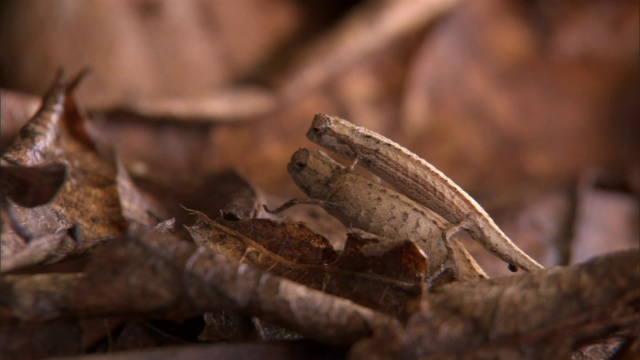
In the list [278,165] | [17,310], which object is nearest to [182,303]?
[17,310]

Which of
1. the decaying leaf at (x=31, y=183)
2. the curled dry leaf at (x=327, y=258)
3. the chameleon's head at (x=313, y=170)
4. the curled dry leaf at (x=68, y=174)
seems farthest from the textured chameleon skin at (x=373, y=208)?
the decaying leaf at (x=31, y=183)

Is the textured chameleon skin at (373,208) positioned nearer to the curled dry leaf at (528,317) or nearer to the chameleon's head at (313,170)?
the chameleon's head at (313,170)

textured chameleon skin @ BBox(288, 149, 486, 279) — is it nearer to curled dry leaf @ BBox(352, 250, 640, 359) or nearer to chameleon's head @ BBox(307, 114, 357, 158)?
chameleon's head @ BBox(307, 114, 357, 158)

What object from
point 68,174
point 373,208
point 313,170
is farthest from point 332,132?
point 68,174

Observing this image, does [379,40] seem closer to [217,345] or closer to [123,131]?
[123,131]

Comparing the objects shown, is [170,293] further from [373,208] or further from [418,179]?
[418,179]
